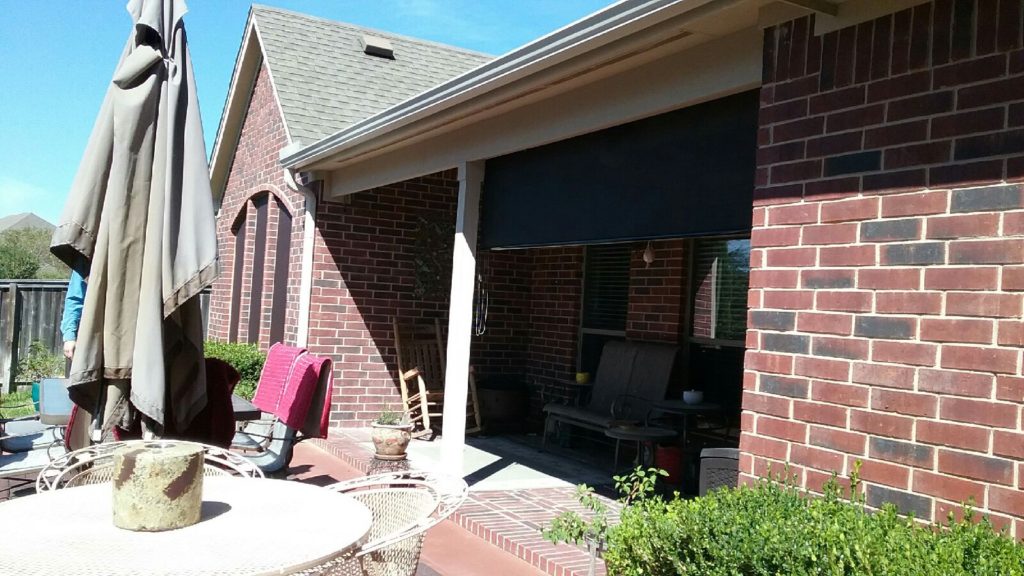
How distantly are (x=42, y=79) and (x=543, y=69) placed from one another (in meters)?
23.2

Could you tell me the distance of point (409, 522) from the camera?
3.38 meters

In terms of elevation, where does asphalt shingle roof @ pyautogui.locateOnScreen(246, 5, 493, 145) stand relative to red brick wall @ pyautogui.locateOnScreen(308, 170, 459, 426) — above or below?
above

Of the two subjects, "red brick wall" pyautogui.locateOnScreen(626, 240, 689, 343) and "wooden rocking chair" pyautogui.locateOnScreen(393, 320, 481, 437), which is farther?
"wooden rocking chair" pyautogui.locateOnScreen(393, 320, 481, 437)

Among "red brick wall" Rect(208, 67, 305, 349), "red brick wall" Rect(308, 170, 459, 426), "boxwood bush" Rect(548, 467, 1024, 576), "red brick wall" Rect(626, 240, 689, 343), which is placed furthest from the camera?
"red brick wall" Rect(208, 67, 305, 349)

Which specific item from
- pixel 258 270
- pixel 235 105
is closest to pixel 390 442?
pixel 258 270

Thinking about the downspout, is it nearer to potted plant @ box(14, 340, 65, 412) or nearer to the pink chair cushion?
the pink chair cushion

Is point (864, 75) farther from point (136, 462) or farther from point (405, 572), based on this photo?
point (136, 462)

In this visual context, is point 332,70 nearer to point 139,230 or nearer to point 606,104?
point 606,104

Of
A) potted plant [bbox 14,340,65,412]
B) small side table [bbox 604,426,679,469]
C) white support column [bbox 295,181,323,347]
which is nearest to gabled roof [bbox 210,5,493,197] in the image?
white support column [bbox 295,181,323,347]

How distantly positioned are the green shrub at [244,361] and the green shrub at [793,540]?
24.7ft

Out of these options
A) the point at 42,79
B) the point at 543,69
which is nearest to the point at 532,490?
the point at 543,69

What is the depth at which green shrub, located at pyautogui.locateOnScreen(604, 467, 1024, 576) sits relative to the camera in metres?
2.40

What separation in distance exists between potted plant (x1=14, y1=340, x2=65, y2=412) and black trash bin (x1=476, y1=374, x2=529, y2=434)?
22.9 feet

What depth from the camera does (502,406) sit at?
955 centimetres
